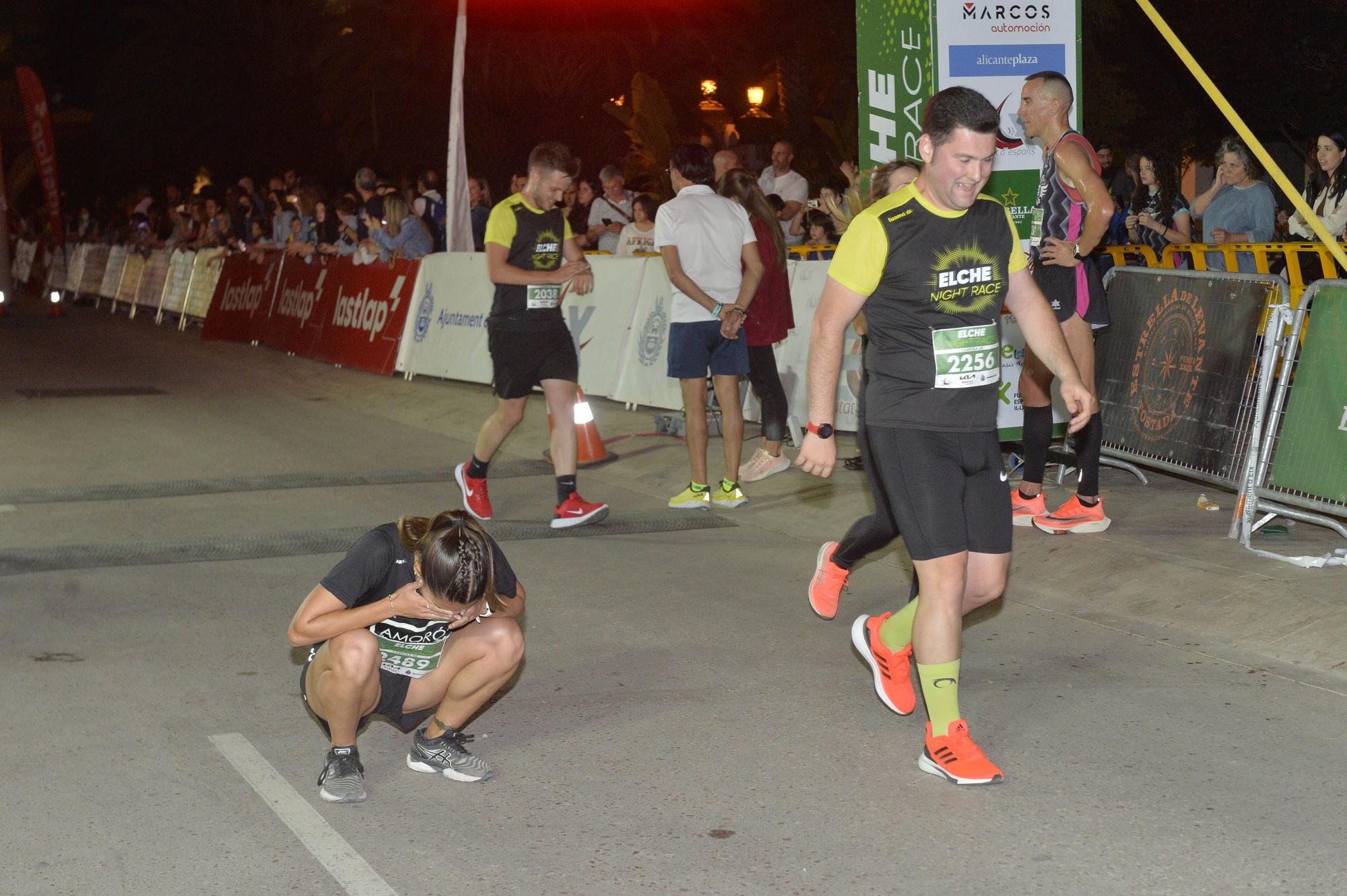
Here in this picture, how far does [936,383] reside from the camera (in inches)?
177

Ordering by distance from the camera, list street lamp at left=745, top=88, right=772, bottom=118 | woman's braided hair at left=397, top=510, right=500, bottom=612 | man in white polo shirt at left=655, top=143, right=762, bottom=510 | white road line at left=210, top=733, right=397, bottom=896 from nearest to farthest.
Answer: white road line at left=210, top=733, right=397, bottom=896 → woman's braided hair at left=397, top=510, right=500, bottom=612 → man in white polo shirt at left=655, top=143, right=762, bottom=510 → street lamp at left=745, top=88, right=772, bottom=118

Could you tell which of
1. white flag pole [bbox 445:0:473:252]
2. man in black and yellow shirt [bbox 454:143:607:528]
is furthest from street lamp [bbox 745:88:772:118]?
man in black and yellow shirt [bbox 454:143:607:528]

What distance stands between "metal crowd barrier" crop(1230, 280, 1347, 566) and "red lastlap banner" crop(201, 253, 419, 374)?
10667 mm

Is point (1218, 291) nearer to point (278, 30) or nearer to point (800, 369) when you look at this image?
point (800, 369)

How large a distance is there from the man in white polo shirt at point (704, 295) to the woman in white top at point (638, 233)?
5766 mm

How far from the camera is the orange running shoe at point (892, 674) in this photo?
513cm

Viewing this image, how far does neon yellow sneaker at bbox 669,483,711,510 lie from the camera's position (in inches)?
358

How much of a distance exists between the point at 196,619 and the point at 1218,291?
547cm

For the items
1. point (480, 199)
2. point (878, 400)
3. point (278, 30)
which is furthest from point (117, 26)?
point (878, 400)

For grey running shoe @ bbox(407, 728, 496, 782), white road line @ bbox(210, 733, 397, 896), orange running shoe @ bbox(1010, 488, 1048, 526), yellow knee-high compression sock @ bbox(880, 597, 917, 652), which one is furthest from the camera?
orange running shoe @ bbox(1010, 488, 1048, 526)

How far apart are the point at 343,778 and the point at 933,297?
2.27 m

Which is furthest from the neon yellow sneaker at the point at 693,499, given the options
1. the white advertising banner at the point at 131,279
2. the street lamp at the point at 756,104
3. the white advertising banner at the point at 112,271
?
the street lamp at the point at 756,104

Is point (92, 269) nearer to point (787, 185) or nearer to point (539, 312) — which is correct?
point (787, 185)

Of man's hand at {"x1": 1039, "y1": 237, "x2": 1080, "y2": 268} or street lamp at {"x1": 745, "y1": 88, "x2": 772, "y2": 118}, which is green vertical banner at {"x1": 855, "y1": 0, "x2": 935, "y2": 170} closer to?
man's hand at {"x1": 1039, "y1": 237, "x2": 1080, "y2": 268}
